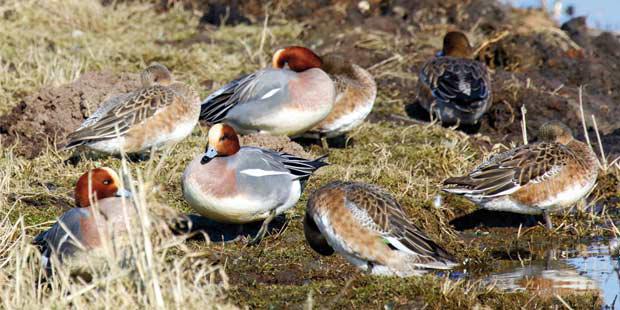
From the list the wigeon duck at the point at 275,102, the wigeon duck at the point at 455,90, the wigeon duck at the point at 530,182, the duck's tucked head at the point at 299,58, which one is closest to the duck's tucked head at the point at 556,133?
the wigeon duck at the point at 530,182

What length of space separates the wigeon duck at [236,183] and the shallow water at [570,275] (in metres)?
1.34

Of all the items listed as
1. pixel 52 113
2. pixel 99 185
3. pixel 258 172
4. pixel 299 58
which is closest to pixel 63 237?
pixel 99 185

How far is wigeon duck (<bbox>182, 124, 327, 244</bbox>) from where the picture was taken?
6.36 meters

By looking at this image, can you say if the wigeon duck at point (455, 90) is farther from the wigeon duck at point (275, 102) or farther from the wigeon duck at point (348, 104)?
the wigeon duck at point (275, 102)

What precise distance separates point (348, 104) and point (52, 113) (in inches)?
92.4

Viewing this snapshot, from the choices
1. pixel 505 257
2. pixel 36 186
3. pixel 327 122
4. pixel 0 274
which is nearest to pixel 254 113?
pixel 327 122

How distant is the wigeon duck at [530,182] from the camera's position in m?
7.06

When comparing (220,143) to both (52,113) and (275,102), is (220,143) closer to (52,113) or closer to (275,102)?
(275,102)

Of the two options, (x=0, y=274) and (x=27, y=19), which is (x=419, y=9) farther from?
(x=0, y=274)

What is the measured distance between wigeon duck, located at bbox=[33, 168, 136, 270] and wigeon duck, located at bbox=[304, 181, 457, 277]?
1136 mm

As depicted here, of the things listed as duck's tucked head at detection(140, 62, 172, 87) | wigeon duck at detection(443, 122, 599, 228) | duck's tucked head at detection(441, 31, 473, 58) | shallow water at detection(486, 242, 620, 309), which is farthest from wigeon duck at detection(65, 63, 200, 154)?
duck's tucked head at detection(441, 31, 473, 58)

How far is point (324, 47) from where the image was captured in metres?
11.3

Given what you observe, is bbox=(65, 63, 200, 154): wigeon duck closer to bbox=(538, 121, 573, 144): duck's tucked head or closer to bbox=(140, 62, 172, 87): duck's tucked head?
bbox=(140, 62, 172, 87): duck's tucked head

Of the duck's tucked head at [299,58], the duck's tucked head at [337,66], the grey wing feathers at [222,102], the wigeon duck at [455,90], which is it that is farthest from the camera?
the wigeon duck at [455,90]
